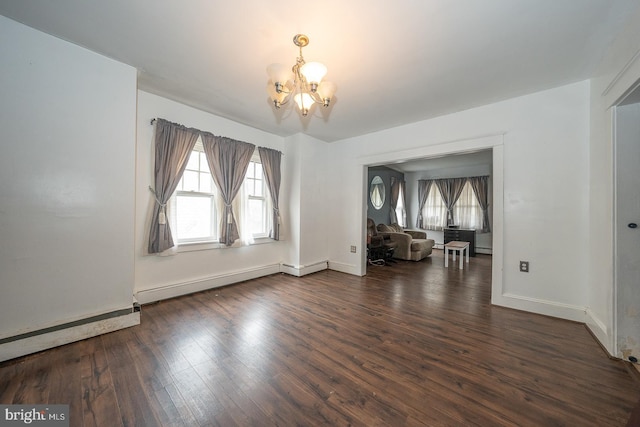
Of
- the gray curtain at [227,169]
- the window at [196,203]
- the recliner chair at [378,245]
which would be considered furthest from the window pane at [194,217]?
the recliner chair at [378,245]

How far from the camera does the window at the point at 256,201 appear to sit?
12.6ft

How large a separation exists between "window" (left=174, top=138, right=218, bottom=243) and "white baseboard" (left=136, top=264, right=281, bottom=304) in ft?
1.94

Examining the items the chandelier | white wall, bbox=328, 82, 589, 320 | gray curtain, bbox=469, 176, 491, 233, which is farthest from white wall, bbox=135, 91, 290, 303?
gray curtain, bbox=469, 176, 491, 233

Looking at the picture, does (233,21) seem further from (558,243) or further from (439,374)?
(558,243)

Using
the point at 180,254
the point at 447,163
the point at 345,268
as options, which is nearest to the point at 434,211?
the point at 447,163

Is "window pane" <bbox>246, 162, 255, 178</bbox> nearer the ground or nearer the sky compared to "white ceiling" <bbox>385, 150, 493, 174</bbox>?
nearer the ground

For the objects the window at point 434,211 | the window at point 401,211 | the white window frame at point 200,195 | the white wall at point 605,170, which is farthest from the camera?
the window at point 401,211

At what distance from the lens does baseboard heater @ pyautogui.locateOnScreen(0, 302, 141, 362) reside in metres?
1.76

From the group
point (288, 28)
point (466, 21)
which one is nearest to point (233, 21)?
point (288, 28)

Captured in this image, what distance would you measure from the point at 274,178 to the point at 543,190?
374cm

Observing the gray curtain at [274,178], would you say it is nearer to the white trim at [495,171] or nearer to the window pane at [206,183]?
the window pane at [206,183]

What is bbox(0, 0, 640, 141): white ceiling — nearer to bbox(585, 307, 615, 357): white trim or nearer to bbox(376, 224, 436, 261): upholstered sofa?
bbox(585, 307, 615, 357): white trim

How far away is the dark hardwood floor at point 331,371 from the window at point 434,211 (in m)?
5.42

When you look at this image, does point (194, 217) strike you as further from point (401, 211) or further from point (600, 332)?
point (401, 211)
